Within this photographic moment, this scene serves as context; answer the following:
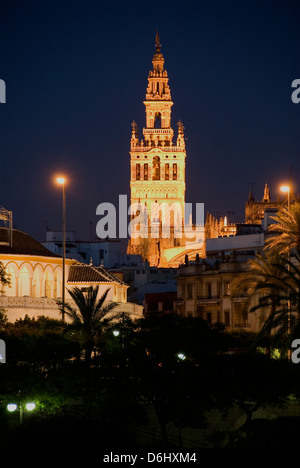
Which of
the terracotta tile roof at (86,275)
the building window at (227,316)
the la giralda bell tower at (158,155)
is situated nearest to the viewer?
the terracotta tile roof at (86,275)

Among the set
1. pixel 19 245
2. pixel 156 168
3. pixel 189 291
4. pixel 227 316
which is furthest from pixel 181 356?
pixel 156 168

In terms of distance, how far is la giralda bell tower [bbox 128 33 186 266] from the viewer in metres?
178

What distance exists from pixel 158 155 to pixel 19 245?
112m

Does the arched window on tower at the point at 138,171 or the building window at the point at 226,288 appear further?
the arched window on tower at the point at 138,171

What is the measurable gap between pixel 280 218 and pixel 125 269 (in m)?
67.0

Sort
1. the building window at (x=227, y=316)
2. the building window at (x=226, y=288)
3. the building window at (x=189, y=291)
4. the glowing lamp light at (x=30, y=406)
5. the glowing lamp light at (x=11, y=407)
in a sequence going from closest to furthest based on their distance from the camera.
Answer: the glowing lamp light at (x=11, y=407)
the glowing lamp light at (x=30, y=406)
the building window at (x=227, y=316)
the building window at (x=226, y=288)
the building window at (x=189, y=291)

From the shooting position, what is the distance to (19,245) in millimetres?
69438

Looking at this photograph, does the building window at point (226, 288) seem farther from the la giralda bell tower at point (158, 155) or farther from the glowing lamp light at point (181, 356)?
the la giralda bell tower at point (158, 155)

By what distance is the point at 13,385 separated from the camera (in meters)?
40.1

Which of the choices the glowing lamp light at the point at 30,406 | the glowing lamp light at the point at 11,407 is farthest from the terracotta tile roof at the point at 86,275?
the glowing lamp light at the point at 11,407

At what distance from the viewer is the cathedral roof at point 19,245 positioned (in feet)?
219

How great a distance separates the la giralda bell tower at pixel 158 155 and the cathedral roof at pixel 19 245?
102762 millimetres
